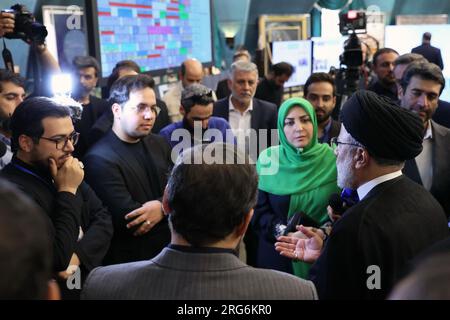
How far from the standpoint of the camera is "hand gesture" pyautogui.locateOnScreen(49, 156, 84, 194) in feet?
6.22

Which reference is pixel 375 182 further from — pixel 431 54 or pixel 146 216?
pixel 431 54

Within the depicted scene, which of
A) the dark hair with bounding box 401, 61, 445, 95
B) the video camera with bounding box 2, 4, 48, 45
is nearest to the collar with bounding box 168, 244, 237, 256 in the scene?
the dark hair with bounding box 401, 61, 445, 95

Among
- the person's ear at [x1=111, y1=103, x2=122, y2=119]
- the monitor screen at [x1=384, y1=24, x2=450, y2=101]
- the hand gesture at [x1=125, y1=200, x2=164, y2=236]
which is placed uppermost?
the monitor screen at [x1=384, y1=24, x2=450, y2=101]

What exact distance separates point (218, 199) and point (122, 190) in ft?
4.17

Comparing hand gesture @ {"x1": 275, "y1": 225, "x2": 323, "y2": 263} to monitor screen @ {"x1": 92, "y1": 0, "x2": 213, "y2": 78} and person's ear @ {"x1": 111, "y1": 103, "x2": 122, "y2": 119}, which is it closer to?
person's ear @ {"x1": 111, "y1": 103, "x2": 122, "y2": 119}

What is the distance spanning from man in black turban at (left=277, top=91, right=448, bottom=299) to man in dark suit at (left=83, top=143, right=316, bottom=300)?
34cm

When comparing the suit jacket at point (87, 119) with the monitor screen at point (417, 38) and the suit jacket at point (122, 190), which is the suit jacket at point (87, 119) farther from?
the monitor screen at point (417, 38)

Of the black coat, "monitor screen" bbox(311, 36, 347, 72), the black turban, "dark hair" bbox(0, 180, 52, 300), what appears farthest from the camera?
"monitor screen" bbox(311, 36, 347, 72)

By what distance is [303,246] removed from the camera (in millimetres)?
1910

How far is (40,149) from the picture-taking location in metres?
1.89

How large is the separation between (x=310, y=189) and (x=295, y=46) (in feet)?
18.9

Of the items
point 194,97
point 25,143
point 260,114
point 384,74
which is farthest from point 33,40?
point 384,74
